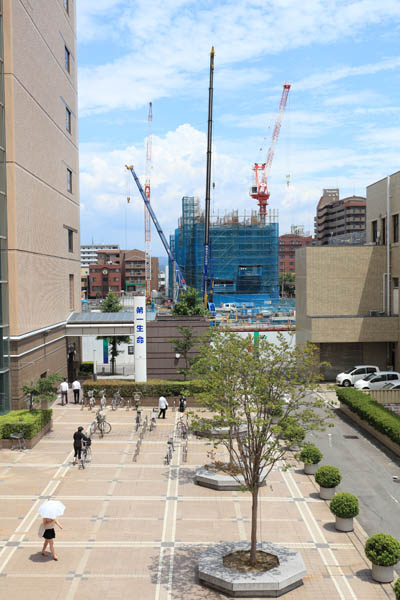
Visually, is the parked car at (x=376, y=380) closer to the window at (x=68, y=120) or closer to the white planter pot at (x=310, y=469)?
the white planter pot at (x=310, y=469)

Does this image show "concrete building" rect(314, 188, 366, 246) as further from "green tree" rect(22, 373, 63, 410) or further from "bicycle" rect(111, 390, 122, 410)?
"green tree" rect(22, 373, 63, 410)

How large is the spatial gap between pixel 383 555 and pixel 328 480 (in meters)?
5.72

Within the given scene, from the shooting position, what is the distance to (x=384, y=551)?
13719 millimetres

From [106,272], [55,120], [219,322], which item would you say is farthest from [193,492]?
[106,272]

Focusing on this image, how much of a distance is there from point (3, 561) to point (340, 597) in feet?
25.9

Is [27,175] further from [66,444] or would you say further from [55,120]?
[66,444]

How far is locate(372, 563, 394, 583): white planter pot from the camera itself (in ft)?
45.6

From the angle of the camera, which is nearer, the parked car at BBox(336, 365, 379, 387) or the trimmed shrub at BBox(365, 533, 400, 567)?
the trimmed shrub at BBox(365, 533, 400, 567)

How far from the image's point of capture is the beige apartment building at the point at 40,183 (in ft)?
94.4

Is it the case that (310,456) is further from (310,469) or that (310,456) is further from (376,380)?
(376,380)

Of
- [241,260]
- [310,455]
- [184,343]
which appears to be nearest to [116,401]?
[184,343]

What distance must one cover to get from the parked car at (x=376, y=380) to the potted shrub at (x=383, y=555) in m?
25.1

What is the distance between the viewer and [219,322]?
8494 centimetres

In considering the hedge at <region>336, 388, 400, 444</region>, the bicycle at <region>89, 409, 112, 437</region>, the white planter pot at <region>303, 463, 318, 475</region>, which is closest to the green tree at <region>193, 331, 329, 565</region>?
the white planter pot at <region>303, 463, 318, 475</region>
